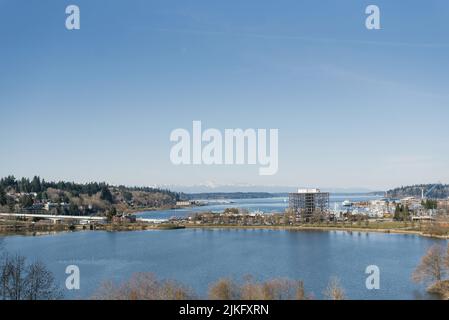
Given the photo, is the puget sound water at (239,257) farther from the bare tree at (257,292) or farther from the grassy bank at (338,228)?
the bare tree at (257,292)

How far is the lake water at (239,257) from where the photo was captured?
20.6 ft

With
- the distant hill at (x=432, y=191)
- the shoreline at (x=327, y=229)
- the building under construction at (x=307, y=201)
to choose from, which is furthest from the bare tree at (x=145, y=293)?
the distant hill at (x=432, y=191)

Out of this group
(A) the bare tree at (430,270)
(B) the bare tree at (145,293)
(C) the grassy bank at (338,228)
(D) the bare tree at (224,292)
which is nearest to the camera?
(B) the bare tree at (145,293)

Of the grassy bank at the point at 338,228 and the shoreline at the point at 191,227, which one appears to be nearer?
the grassy bank at the point at 338,228

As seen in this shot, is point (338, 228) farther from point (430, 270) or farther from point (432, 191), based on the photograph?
point (432, 191)

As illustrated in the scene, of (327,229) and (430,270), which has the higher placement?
(430,270)

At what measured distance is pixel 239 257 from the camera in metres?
8.73

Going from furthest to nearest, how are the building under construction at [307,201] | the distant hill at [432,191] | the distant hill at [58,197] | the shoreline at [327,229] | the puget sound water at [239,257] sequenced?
the distant hill at [432,191] < the distant hill at [58,197] < the building under construction at [307,201] < the shoreline at [327,229] < the puget sound water at [239,257]

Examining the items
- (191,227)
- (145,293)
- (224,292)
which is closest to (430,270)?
(224,292)

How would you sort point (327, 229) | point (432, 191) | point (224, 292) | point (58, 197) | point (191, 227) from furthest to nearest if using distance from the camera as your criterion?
point (432, 191)
point (58, 197)
point (191, 227)
point (327, 229)
point (224, 292)
